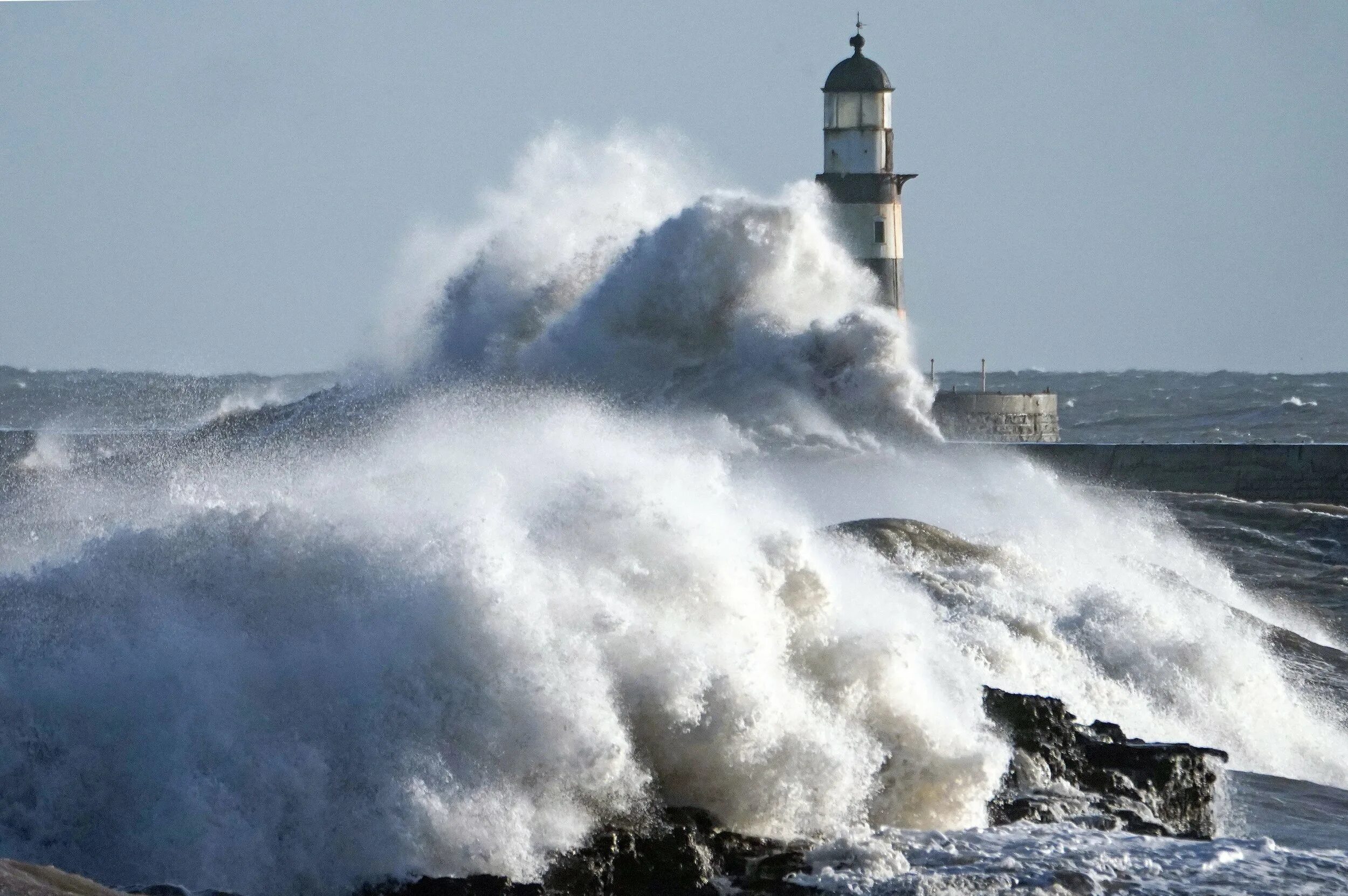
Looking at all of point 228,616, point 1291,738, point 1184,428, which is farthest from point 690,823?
point 1184,428

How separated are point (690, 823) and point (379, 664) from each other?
3.65 ft

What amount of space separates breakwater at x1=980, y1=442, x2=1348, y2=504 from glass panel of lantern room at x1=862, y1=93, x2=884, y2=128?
4245mm

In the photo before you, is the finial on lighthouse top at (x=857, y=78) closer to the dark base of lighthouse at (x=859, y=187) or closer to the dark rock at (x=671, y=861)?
the dark base of lighthouse at (x=859, y=187)

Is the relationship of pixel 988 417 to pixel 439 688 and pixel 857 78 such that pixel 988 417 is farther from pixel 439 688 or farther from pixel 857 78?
pixel 439 688

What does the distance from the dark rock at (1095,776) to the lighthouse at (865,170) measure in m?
15.0

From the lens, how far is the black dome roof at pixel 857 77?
22.2 metres

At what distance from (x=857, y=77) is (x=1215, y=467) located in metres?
6.22

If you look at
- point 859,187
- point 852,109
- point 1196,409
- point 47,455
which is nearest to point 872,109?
point 852,109

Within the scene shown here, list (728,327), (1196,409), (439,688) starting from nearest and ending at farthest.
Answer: (439,688), (728,327), (1196,409)

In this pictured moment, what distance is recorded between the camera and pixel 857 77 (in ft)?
73.1

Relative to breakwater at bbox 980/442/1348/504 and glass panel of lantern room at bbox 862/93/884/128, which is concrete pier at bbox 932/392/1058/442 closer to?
breakwater at bbox 980/442/1348/504

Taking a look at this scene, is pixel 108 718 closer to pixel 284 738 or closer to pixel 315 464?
pixel 284 738

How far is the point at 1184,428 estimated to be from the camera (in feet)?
129

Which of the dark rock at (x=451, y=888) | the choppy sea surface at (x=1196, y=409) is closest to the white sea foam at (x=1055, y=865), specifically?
the dark rock at (x=451, y=888)
